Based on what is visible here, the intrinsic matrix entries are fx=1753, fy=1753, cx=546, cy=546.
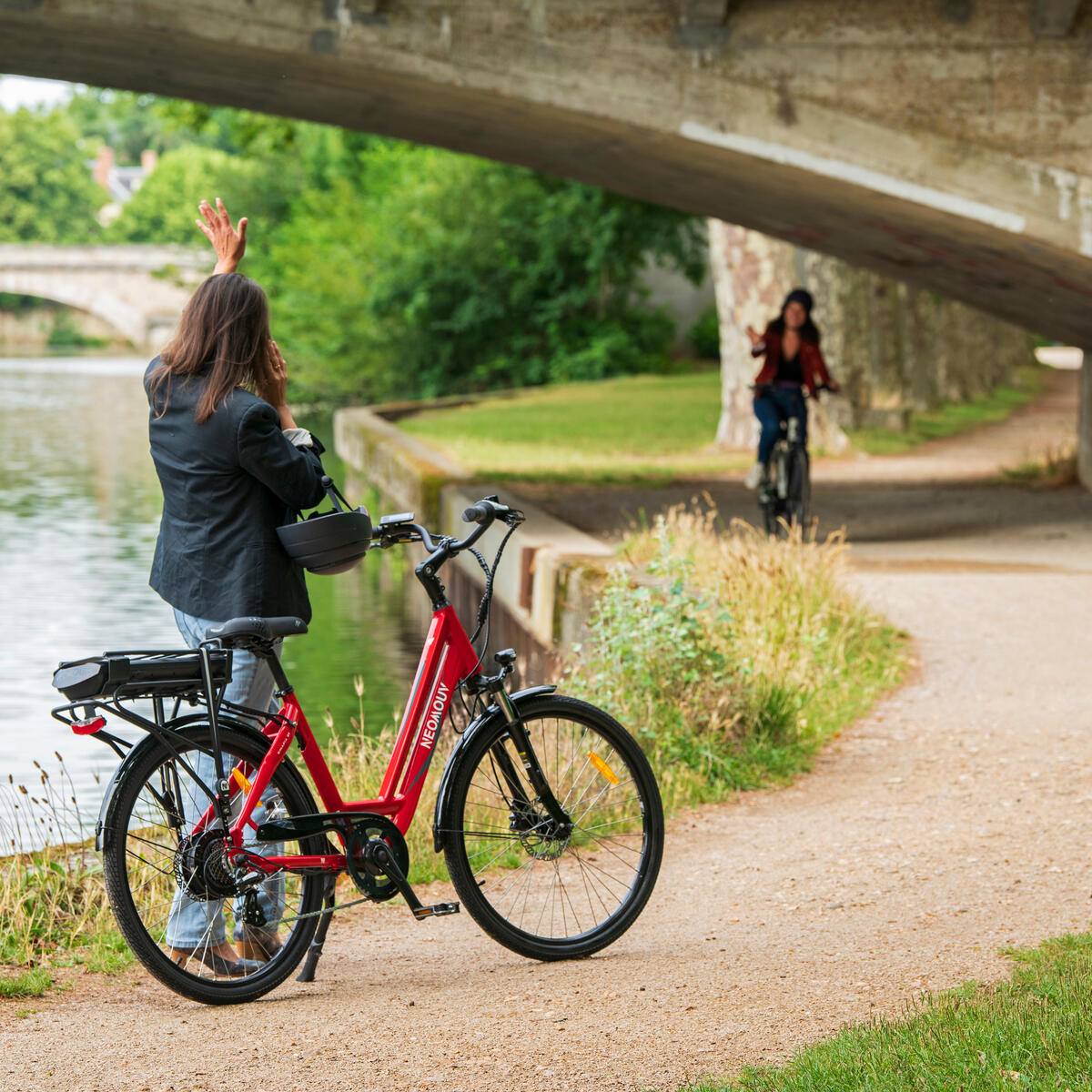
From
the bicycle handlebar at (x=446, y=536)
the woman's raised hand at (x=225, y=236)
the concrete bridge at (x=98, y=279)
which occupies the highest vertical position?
the concrete bridge at (x=98, y=279)

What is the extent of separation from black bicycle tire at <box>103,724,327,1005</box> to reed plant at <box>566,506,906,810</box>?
235cm

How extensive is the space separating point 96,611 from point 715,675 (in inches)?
288

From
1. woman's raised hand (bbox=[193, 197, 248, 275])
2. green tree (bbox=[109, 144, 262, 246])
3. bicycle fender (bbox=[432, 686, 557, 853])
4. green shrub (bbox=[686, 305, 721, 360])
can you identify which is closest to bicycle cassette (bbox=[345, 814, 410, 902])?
bicycle fender (bbox=[432, 686, 557, 853])

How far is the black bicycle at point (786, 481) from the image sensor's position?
37.6 ft

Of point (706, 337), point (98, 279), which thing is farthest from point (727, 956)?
point (98, 279)

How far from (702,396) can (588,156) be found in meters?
14.8

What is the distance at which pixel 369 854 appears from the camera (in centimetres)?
443

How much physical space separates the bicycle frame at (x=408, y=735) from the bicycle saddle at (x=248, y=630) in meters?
0.18

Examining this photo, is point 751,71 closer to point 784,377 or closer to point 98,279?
point 784,377

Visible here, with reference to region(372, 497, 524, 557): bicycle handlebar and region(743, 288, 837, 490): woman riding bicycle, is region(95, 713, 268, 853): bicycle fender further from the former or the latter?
region(743, 288, 837, 490): woman riding bicycle

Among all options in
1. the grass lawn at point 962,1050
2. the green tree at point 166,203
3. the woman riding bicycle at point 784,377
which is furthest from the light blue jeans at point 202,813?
the green tree at point 166,203

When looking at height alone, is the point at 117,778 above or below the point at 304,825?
above

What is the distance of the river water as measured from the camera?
9.61 metres

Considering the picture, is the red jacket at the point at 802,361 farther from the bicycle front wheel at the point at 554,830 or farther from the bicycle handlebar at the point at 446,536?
the bicycle handlebar at the point at 446,536
